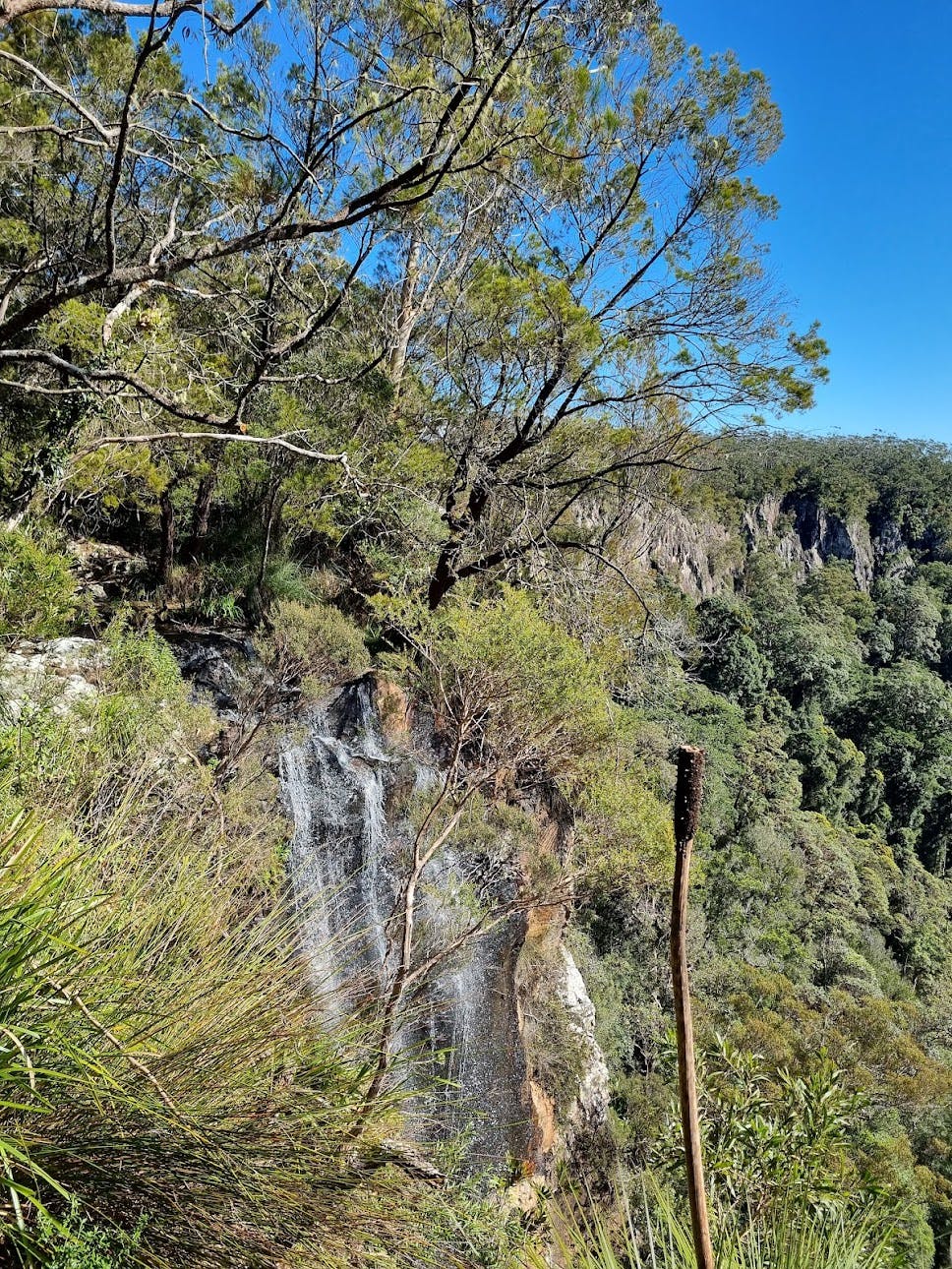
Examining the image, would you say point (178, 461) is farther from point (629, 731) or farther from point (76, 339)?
point (629, 731)

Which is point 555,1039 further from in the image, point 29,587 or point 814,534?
point 814,534

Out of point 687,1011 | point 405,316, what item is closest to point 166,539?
point 405,316

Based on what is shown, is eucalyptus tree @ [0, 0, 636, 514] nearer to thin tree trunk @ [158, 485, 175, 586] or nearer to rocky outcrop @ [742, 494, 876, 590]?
thin tree trunk @ [158, 485, 175, 586]

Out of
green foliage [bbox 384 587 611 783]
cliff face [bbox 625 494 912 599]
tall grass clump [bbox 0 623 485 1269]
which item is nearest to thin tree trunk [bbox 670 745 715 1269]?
tall grass clump [bbox 0 623 485 1269]

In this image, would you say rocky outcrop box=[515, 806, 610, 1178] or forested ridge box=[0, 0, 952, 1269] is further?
rocky outcrop box=[515, 806, 610, 1178]

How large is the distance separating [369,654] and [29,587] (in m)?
3.87

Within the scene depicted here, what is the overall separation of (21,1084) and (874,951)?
25855 mm

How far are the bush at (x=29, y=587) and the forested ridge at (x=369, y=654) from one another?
0.04 meters

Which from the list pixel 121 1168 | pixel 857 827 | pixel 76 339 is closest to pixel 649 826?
pixel 121 1168

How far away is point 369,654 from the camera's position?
8203mm

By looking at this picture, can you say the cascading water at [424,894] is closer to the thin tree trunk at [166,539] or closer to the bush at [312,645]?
the bush at [312,645]

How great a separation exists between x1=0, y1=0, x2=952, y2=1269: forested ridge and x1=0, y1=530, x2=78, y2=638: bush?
37mm

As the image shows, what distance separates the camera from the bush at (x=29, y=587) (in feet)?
15.6

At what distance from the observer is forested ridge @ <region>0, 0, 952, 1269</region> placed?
1.58 meters
